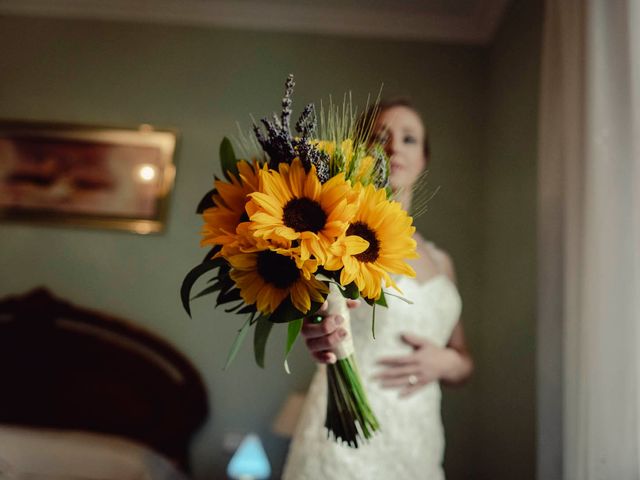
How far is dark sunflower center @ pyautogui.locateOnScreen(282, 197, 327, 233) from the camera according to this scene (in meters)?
0.63

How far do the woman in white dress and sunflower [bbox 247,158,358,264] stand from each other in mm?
246

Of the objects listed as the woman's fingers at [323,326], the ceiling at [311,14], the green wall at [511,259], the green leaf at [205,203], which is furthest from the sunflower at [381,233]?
the ceiling at [311,14]

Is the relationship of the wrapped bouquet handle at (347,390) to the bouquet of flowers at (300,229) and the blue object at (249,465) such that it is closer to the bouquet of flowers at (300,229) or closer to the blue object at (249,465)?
the bouquet of flowers at (300,229)

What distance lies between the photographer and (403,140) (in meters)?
1.24

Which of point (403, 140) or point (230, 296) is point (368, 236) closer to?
point (230, 296)

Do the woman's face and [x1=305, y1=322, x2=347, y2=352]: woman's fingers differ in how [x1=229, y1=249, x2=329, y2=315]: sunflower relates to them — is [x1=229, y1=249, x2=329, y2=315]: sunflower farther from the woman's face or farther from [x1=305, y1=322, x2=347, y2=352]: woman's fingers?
the woman's face

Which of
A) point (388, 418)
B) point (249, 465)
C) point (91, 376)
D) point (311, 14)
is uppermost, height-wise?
point (311, 14)

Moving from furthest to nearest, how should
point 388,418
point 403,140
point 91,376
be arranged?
point 91,376, point 403,140, point 388,418

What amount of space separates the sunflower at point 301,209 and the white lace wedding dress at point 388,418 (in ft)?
1.63

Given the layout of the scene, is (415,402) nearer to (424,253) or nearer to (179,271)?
(424,253)

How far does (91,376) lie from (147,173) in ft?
2.91

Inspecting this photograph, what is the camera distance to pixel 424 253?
4.32 feet

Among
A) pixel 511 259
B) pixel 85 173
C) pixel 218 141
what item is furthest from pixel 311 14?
pixel 511 259

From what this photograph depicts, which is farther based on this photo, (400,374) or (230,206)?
(400,374)
